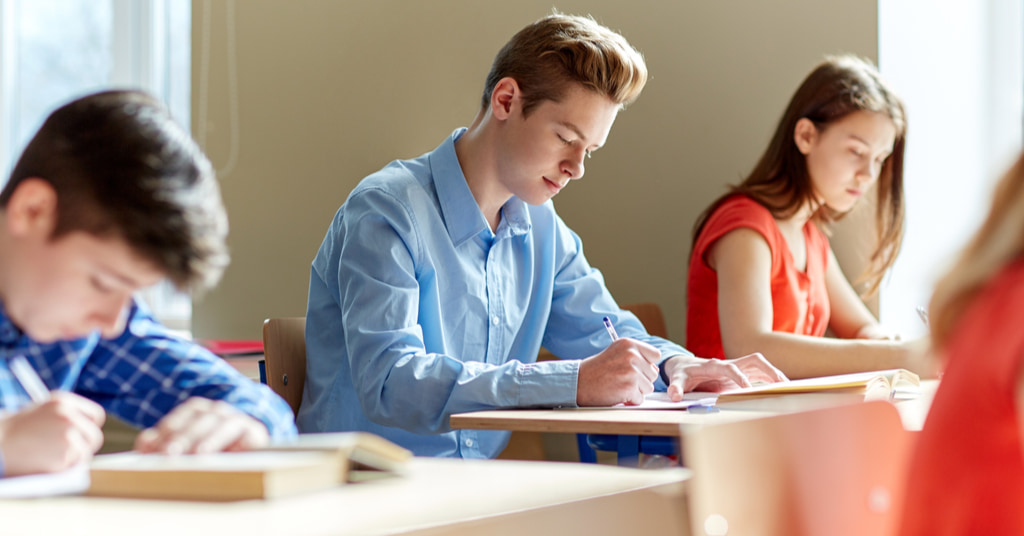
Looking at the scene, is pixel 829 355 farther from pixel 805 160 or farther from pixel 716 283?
pixel 805 160

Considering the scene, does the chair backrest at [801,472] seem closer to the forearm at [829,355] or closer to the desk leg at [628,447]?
the desk leg at [628,447]

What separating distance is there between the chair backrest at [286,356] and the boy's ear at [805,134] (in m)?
1.33

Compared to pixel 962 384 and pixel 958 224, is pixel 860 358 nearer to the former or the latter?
pixel 958 224

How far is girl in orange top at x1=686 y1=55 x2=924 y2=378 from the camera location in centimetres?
241

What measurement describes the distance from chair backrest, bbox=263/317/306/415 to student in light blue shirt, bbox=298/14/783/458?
28 millimetres

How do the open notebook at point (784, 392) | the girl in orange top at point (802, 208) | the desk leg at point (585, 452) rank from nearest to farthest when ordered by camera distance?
the open notebook at point (784, 392) → the girl in orange top at point (802, 208) → the desk leg at point (585, 452)

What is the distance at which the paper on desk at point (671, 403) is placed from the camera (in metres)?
1.62

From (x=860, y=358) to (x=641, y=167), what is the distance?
39.2 inches

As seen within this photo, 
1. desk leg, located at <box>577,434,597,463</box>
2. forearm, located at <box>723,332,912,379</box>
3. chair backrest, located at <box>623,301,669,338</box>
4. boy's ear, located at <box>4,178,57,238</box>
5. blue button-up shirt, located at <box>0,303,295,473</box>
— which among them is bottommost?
desk leg, located at <box>577,434,597,463</box>

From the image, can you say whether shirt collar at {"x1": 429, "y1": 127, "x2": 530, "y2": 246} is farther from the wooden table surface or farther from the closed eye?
the closed eye

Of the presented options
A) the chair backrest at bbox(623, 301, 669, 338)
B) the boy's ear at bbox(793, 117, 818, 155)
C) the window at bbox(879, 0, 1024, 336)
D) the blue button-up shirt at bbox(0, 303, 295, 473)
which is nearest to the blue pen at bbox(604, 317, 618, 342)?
the chair backrest at bbox(623, 301, 669, 338)

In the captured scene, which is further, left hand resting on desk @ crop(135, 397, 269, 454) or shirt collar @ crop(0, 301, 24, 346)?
shirt collar @ crop(0, 301, 24, 346)

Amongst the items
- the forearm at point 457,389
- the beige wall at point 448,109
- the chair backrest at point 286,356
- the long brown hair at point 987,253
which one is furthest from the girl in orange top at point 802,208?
the long brown hair at point 987,253

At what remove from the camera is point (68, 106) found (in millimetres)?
1036
